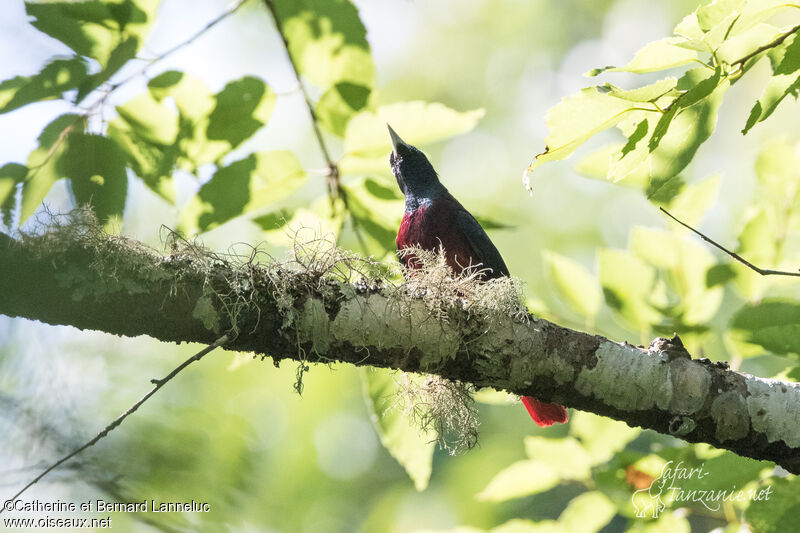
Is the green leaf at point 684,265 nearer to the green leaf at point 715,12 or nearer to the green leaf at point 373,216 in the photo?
the green leaf at point 373,216

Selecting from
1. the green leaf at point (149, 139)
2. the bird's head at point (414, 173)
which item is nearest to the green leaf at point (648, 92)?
the green leaf at point (149, 139)

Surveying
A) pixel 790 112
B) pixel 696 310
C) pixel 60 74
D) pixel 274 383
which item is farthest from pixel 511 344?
pixel 790 112

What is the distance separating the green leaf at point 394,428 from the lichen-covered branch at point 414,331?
539 millimetres

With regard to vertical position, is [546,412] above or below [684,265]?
below

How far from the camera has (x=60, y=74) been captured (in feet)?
7.50

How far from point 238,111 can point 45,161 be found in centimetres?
69

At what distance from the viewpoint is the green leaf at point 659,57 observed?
169cm

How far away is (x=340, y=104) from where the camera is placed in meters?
2.73

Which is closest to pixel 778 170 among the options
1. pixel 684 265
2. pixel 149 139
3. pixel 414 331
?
pixel 684 265

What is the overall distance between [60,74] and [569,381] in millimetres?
1988

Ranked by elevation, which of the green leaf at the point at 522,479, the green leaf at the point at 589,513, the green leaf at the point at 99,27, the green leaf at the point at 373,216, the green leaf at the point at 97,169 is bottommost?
the green leaf at the point at 589,513

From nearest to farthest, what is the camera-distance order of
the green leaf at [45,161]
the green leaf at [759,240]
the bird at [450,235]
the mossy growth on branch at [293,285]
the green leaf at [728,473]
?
the mossy growth on branch at [293,285]
the green leaf at [45,161]
the green leaf at [728,473]
the green leaf at [759,240]
the bird at [450,235]

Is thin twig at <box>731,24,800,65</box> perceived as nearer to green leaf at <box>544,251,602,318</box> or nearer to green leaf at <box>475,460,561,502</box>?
green leaf at <box>544,251,602,318</box>

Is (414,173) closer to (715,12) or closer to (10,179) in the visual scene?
(10,179)
